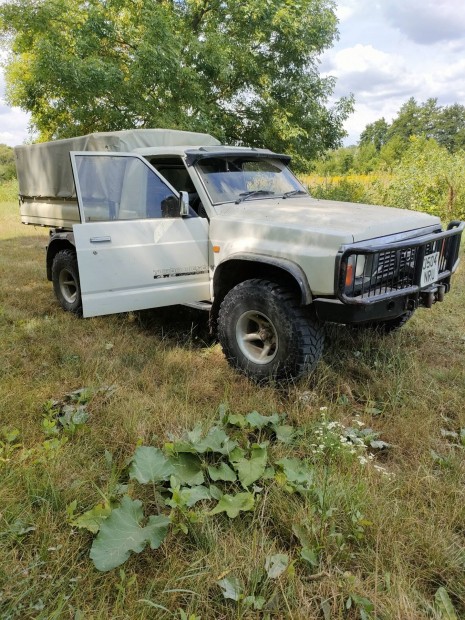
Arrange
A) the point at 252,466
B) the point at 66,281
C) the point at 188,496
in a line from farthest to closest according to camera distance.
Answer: the point at 66,281
the point at 252,466
the point at 188,496

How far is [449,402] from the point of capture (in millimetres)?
3072

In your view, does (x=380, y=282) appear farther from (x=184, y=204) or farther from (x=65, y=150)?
(x=65, y=150)

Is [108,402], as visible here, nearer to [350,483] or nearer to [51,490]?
[51,490]

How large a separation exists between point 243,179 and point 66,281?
2.40m

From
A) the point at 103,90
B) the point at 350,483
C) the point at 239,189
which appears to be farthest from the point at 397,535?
the point at 103,90

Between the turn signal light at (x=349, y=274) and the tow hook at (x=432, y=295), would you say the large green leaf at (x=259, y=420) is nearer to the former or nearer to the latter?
the turn signal light at (x=349, y=274)

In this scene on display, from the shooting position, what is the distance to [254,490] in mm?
2084

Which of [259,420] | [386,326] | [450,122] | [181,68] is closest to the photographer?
[259,420]

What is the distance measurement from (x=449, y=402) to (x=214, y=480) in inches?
73.4

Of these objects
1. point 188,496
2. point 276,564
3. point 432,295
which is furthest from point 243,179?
point 276,564

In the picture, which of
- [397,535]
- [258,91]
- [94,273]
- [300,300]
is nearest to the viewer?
[397,535]

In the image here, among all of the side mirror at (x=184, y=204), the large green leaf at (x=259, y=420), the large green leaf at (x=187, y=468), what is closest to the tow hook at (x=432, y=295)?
the large green leaf at (x=259, y=420)

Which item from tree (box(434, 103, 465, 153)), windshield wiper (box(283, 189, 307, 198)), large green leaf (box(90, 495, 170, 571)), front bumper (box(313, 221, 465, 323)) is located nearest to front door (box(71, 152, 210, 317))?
windshield wiper (box(283, 189, 307, 198))

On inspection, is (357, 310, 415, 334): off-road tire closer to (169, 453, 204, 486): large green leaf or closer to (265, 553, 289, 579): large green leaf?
(169, 453, 204, 486): large green leaf
